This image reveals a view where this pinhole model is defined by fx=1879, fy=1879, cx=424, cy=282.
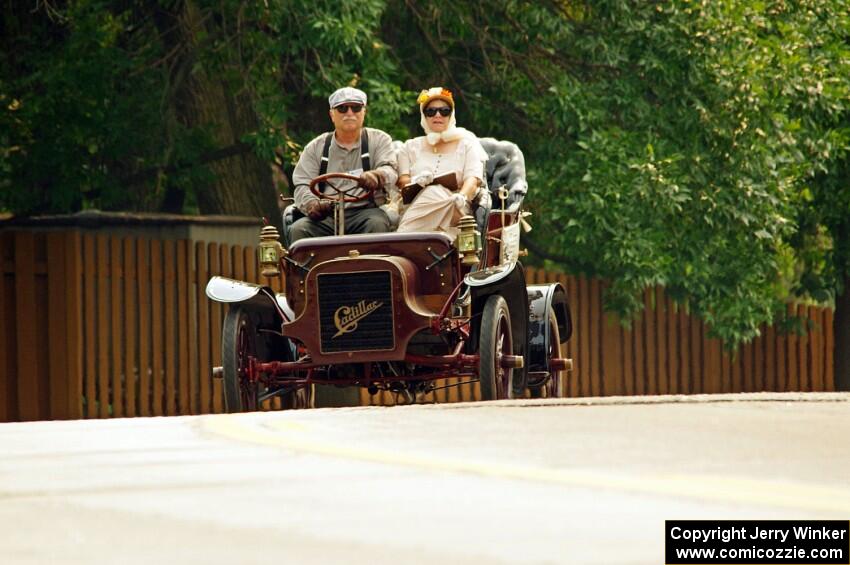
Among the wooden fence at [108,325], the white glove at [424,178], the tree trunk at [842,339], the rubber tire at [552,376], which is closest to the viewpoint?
the white glove at [424,178]

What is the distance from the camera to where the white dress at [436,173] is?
488 inches

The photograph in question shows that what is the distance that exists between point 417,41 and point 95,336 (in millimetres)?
5498

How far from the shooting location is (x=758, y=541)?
4125 millimetres

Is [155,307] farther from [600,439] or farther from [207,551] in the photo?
[207,551]

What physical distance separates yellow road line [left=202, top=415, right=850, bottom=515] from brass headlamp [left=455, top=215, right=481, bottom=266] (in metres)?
5.22

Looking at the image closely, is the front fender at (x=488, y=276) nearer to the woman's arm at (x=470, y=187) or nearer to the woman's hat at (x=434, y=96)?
the woman's arm at (x=470, y=187)

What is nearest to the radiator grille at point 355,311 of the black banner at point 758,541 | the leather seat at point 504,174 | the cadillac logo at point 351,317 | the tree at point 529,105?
the cadillac logo at point 351,317

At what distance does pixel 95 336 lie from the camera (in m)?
16.2

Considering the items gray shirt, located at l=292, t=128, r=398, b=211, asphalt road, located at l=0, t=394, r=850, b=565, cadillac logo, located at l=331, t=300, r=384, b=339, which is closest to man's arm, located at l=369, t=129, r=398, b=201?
gray shirt, located at l=292, t=128, r=398, b=211

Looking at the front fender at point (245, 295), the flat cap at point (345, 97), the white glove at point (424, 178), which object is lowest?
the front fender at point (245, 295)

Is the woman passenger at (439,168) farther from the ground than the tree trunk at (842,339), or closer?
farther from the ground

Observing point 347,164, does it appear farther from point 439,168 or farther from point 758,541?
point 758,541

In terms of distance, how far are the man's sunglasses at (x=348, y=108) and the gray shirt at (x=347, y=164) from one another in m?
0.16

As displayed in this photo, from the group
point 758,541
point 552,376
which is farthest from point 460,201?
point 758,541
